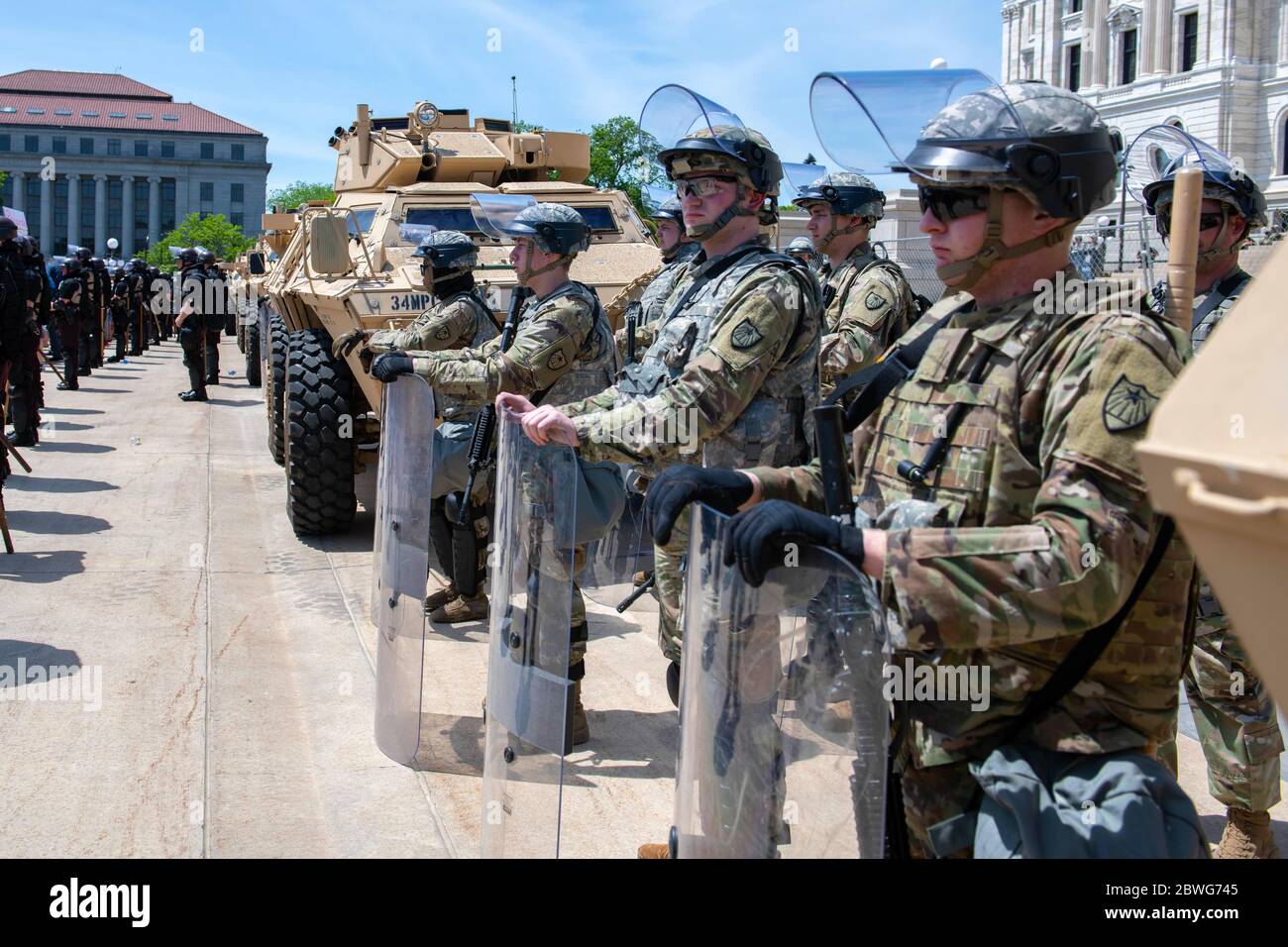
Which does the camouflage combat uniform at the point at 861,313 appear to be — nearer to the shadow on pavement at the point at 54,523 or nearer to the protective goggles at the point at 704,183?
the protective goggles at the point at 704,183

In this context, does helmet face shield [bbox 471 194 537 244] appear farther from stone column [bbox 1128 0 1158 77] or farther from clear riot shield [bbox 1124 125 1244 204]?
stone column [bbox 1128 0 1158 77]

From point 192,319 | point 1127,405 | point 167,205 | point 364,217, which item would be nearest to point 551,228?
point 1127,405

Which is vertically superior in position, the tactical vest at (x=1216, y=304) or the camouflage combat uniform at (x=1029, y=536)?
the tactical vest at (x=1216, y=304)

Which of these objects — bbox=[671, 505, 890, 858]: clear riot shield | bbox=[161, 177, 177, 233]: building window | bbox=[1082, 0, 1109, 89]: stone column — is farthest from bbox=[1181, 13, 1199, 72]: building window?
bbox=[161, 177, 177, 233]: building window

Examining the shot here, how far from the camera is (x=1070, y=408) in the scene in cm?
180

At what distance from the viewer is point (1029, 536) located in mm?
1721

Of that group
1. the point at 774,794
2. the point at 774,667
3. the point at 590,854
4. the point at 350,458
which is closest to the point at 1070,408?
the point at 774,667

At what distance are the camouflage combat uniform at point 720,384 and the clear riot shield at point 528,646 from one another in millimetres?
158

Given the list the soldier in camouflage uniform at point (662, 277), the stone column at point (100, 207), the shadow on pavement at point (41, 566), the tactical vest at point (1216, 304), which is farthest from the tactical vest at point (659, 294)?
the stone column at point (100, 207)

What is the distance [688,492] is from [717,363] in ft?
3.43

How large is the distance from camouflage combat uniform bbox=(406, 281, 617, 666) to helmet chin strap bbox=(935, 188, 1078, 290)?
255 centimetres

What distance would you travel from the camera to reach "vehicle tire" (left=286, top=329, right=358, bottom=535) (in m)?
7.32

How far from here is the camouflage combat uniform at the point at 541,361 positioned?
4449 mm

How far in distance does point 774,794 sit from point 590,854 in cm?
182
